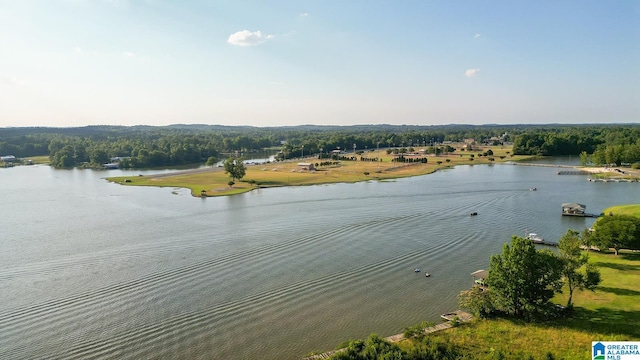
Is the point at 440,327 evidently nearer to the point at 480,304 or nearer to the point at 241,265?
the point at 480,304

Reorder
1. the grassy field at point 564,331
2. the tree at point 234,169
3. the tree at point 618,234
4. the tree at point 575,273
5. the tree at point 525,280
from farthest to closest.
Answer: the tree at point 234,169 < the tree at point 618,234 < the tree at point 575,273 < the tree at point 525,280 < the grassy field at point 564,331

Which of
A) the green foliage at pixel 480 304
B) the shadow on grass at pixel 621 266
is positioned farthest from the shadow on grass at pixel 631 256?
the green foliage at pixel 480 304

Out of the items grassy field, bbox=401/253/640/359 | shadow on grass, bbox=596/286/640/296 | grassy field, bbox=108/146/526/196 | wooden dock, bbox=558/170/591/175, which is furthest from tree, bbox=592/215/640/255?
wooden dock, bbox=558/170/591/175

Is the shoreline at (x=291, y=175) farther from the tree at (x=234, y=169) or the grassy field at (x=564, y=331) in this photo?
the grassy field at (x=564, y=331)

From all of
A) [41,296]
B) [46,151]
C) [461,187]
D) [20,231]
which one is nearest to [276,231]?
[41,296]

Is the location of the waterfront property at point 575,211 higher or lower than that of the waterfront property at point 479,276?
higher

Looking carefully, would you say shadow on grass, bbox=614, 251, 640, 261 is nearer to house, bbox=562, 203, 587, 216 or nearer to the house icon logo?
house, bbox=562, 203, 587, 216
